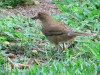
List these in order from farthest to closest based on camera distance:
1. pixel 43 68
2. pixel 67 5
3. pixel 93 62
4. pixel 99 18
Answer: pixel 67 5 → pixel 99 18 → pixel 93 62 → pixel 43 68

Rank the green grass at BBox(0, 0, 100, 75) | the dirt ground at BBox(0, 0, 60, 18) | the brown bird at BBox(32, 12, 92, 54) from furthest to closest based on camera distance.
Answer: the dirt ground at BBox(0, 0, 60, 18)
the brown bird at BBox(32, 12, 92, 54)
the green grass at BBox(0, 0, 100, 75)

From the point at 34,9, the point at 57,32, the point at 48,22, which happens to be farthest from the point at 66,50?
the point at 34,9

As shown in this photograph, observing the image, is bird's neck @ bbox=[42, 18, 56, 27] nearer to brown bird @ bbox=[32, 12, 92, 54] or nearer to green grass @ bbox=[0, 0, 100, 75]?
brown bird @ bbox=[32, 12, 92, 54]

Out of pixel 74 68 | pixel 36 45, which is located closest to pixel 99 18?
pixel 36 45

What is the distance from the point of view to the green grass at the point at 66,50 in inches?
170

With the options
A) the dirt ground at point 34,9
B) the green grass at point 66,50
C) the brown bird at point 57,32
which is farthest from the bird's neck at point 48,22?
the dirt ground at point 34,9

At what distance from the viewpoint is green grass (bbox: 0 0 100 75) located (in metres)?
4.32

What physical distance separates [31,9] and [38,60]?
2.63 metres

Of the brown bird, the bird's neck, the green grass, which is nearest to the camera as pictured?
the green grass

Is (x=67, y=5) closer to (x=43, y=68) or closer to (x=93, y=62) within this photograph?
(x=93, y=62)

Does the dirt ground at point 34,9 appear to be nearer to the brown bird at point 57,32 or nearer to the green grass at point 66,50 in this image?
the green grass at point 66,50

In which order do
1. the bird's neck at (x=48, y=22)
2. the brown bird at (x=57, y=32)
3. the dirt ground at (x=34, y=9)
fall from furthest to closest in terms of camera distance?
the dirt ground at (x=34, y=9), the bird's neck at (x=48, y=22), the brown bird at (x=57, y=32)

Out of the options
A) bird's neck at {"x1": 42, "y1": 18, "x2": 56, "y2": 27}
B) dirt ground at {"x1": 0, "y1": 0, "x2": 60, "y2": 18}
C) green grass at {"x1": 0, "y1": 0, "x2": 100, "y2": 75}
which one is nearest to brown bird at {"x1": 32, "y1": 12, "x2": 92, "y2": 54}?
bird's neck at {"x1": 42, "y1": 18, "x2": 56, "y2": 27}

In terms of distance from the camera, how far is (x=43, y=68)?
431cm
